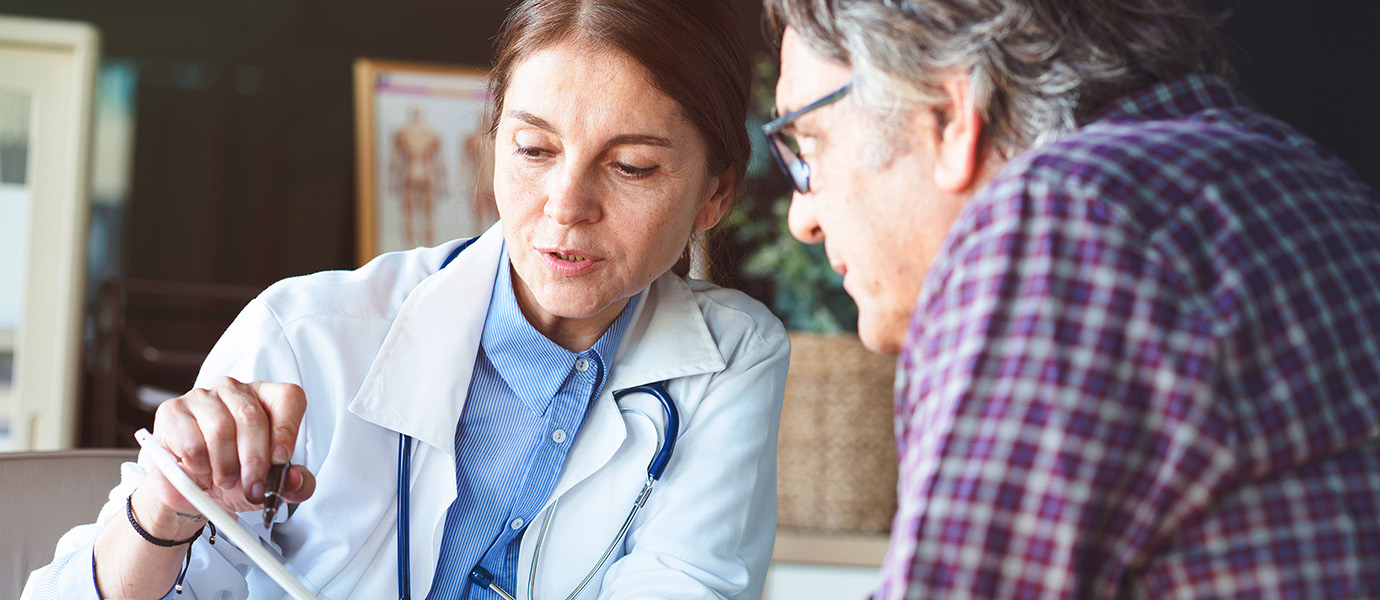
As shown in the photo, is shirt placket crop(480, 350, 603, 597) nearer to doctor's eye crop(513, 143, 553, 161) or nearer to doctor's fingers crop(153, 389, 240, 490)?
doctor's eye crop(513, 143, 553, 161)

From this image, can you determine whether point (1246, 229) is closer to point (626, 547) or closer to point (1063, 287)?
point (1063, 287)

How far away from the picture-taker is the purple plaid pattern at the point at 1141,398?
1.76 ft

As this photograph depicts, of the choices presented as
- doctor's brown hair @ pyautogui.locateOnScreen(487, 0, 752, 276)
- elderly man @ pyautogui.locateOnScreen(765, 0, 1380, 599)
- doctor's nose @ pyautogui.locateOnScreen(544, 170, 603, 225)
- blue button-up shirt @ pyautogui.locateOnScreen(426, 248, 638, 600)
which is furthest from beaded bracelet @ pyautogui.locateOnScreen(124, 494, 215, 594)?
elderly man @ pyautogui.locateOnScreen(765, 0, 1380, 599)

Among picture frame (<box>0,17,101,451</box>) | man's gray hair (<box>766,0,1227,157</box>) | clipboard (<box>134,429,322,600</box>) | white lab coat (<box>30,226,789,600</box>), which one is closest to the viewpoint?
man's gray hair (<box>766,0,1227,157</box>)

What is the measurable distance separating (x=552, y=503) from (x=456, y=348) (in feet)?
0.71

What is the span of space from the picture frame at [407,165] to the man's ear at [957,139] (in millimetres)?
3026

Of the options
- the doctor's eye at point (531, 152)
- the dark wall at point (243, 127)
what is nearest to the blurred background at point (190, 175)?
the dark wall at point (243, 127)

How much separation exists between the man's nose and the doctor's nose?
39 centimetres

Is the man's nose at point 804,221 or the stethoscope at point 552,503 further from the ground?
the man's nose at point 804,221

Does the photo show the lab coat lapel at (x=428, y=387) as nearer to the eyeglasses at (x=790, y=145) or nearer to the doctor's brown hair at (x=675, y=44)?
the doctor's brown hair at (x=675, y=44)

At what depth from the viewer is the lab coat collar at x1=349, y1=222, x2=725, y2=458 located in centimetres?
127

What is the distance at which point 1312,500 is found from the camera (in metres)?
0.57

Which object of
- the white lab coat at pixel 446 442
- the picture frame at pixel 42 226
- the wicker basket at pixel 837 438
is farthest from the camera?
the picture frame at pixel 42 226

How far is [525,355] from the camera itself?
1.37 m
